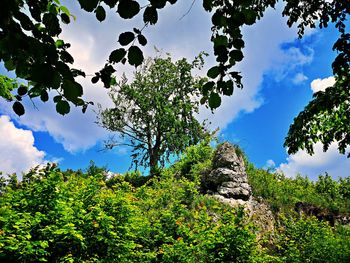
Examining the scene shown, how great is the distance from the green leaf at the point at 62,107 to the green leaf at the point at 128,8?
1.75 ft

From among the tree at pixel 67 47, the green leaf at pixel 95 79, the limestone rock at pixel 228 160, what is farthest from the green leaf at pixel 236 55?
the limestone rock at pixel 228 160

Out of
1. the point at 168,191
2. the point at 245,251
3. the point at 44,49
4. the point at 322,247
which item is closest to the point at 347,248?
the point at 322,247

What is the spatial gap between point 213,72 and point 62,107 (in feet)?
2.45

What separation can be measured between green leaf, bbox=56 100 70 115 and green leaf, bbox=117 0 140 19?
21.0 inches

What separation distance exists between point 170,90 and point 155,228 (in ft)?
62.7

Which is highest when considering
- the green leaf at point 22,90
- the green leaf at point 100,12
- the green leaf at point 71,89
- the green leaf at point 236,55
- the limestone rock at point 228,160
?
the limestone rock at point 228,160

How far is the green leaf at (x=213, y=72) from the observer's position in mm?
1653

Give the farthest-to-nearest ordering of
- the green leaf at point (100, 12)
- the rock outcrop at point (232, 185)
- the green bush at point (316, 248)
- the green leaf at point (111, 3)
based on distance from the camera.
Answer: the rock outcrop at point (232, 185), the green bush at point (316, 248), the green leaf at point (100, 12), the green leaf at point (111, 3)

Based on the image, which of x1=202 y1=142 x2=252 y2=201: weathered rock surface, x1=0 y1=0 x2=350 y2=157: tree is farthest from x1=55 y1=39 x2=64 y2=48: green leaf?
x1=202 y1=142 x2=252 y2=201: weathered rock surface

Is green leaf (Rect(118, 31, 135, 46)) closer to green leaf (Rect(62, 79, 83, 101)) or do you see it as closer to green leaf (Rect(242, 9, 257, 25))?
green leaf (Rect(62, 79, 83, 101))

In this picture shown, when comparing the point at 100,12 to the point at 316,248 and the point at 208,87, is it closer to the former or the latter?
the point at 208,87

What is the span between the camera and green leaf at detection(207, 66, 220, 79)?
165 centimetres

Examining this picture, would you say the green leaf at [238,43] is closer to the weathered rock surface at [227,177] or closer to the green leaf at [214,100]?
the green leaf at [214,100]

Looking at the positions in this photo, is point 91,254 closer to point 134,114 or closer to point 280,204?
point 280,204
